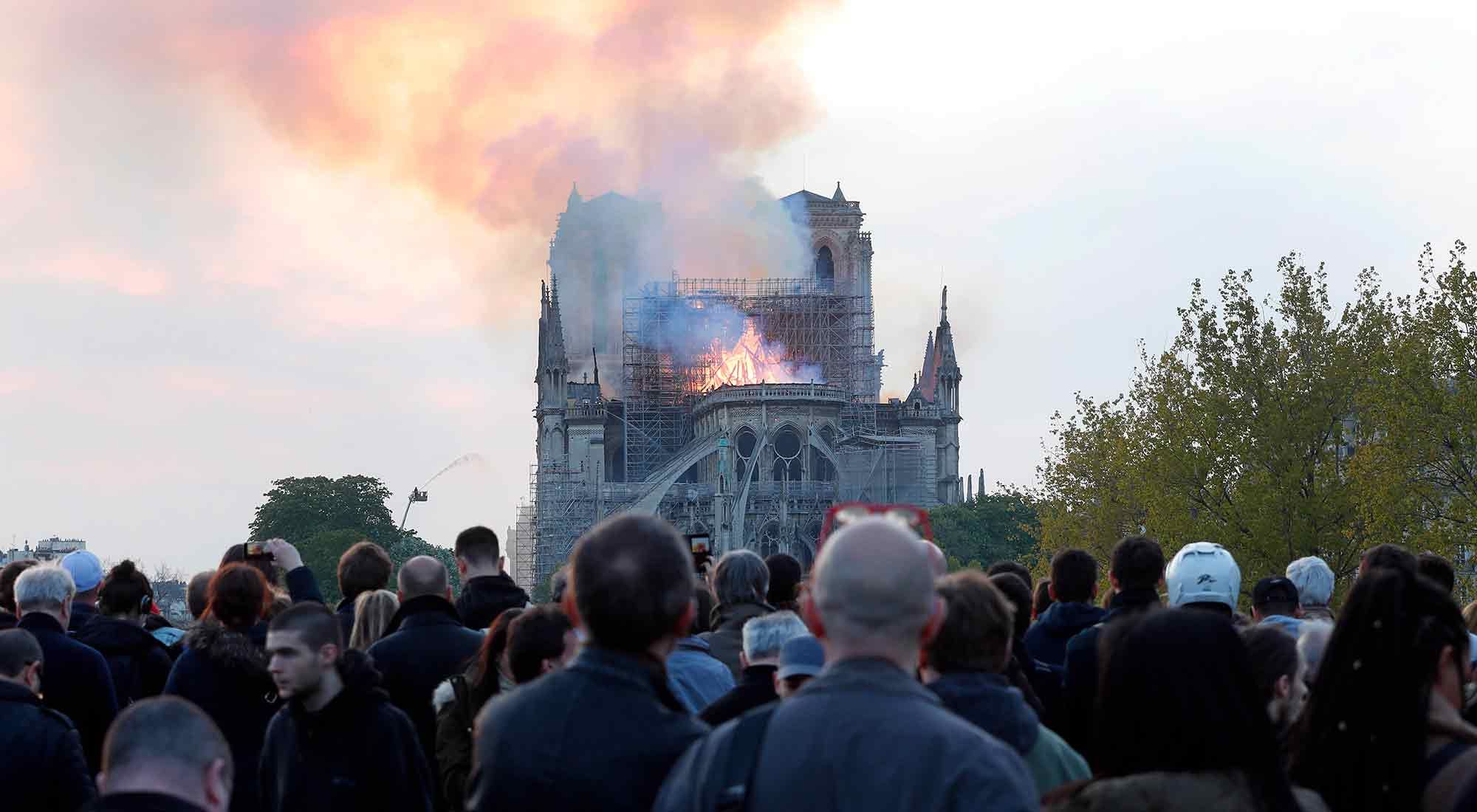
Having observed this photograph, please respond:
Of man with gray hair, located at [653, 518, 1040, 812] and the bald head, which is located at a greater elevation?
the bald head

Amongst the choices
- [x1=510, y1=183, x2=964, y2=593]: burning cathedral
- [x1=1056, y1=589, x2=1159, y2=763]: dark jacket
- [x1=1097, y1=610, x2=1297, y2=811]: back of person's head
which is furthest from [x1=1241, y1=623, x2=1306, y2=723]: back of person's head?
[x1=510, y1=183, x2=964, y2=593]: burning cathedral

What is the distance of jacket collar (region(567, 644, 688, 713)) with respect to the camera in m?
6.09

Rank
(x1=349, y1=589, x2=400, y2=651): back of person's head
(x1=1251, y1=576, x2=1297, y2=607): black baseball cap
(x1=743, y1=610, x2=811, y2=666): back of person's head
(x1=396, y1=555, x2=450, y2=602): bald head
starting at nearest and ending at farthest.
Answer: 1. (x1=743, y1=610, x2=811, y2=666): back of person's head
2. (x1=396, y1=555, x2=450, y2=602): bald head
3. (x1=349, y1=589, x2=400, y2=651): back of person's head
4. (x1=1251, y1=576, x2=1297, y2=607): black baseball cap

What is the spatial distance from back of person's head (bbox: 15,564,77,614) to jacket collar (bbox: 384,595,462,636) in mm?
1738

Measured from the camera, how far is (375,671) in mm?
8539

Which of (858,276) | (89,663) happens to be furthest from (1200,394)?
(858,276)

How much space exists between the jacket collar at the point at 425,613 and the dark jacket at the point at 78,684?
148 cm

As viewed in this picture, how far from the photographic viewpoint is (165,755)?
233 inches

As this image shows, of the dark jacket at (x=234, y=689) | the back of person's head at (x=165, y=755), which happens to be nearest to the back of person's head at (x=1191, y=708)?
the back of person's head at (x=165, y=755)

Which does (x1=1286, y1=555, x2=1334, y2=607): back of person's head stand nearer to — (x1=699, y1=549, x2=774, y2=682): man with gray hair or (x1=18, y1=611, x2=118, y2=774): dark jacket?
(x1=699, y1=549, x2=774, y2=682): man with gray hair

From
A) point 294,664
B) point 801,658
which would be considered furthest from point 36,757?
point 801,658

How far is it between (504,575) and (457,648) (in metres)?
2.10

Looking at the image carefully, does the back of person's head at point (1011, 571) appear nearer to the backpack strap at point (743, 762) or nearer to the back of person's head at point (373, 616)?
the back of person's head at point (373, 616)

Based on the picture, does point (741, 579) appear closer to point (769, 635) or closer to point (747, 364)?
point (769, 635)
